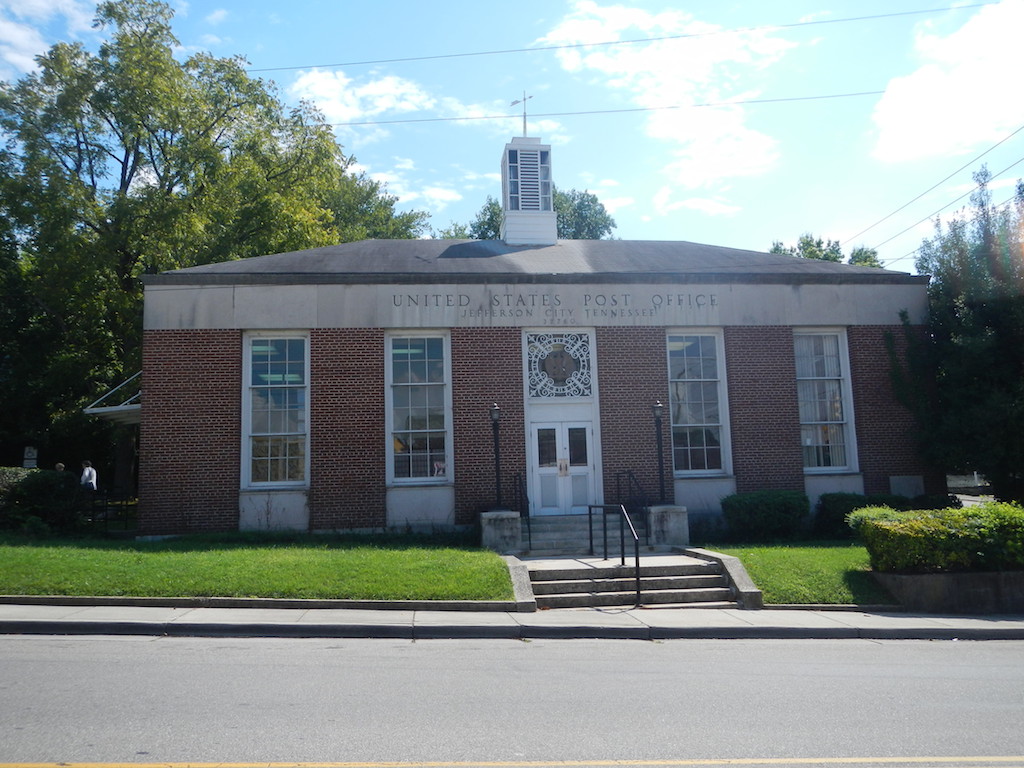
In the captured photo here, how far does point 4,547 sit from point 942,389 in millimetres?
18837

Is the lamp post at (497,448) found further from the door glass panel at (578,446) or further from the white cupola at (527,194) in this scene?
the white cupola at (527,194)

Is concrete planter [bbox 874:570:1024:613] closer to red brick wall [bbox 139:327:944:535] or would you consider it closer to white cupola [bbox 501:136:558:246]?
red brick wall [bbox 139:327:944:535]

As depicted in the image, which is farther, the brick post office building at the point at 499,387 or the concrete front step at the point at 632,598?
the brick post office building at the point at 499,387

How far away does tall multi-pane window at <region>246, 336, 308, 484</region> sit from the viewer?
54.2 ft

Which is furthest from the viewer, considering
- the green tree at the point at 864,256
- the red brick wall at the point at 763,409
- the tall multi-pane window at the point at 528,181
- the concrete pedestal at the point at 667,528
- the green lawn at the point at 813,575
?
the green tree at the point at 864,256

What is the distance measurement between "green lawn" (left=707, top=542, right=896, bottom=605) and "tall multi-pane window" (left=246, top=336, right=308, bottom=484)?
29.3ft

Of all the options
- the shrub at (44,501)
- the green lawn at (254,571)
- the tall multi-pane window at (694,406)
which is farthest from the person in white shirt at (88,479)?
the tall multi-pane window at (694,406)

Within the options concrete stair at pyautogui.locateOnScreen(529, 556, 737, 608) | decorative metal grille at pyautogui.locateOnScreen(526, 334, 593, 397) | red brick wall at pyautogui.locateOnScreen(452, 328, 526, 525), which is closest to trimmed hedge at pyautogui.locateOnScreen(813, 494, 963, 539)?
concrete stair at pyautogui.locateOnScreen(529, 556, 737, 608)

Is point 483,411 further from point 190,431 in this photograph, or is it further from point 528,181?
point 528,181

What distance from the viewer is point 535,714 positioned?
6.15 metres

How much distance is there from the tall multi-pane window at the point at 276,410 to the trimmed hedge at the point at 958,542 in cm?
1122

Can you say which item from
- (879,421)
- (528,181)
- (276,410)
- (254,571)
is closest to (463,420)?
(276,410)

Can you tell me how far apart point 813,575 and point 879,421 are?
6.85 m

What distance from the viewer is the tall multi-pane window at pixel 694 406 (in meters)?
17.7
